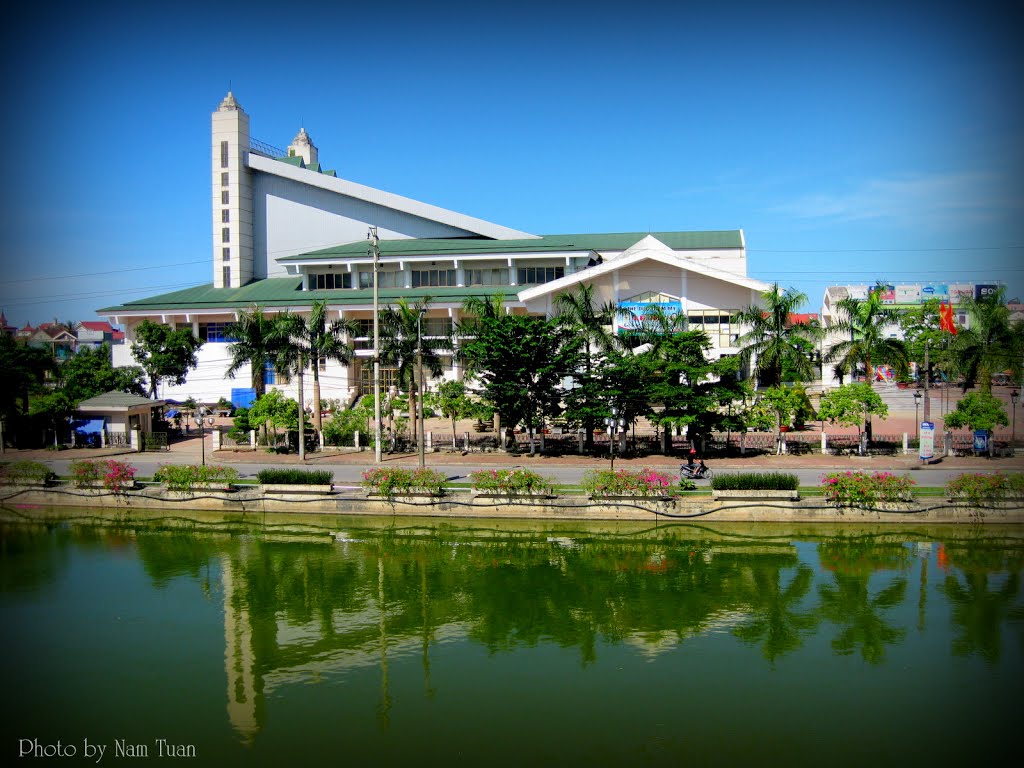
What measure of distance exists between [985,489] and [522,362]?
17.4 metres

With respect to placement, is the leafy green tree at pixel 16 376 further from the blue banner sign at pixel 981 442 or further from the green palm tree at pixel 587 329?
the blue banner sign at pixel 981 442

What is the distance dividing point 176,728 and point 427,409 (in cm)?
2780

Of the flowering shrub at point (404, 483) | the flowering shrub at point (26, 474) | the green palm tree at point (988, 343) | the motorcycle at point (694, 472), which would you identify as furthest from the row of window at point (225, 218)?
the green palm tree at point (988, 343)

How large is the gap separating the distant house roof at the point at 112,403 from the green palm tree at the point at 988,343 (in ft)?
132

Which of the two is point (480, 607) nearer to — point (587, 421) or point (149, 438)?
point (587, 421)

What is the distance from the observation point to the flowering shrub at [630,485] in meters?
24.2

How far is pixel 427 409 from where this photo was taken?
39.9 metres

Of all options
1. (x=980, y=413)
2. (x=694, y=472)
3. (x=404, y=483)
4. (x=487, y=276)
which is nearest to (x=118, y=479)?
(x=404, y=483)

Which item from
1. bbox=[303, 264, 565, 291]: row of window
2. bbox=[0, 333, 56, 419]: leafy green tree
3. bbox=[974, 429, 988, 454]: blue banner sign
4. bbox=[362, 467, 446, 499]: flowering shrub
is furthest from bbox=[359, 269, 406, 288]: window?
bbox=[974, 429, 988, 454]: blue banner sign

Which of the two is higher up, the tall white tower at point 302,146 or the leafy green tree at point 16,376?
the tall white tower at point 302,146

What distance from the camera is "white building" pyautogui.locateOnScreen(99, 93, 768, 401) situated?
151 feet

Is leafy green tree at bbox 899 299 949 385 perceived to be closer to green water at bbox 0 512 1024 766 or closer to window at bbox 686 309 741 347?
window at bbox 686 309 741 347

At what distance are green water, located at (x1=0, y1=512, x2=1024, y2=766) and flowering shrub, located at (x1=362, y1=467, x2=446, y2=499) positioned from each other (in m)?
2.29

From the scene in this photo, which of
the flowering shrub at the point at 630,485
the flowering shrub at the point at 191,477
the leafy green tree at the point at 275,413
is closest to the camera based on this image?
the flowering shrub at the point at 630,485
